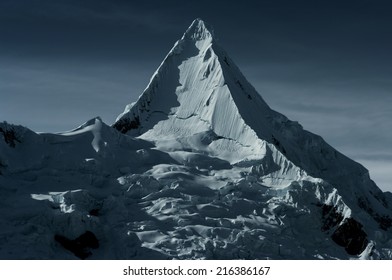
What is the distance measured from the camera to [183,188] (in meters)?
110

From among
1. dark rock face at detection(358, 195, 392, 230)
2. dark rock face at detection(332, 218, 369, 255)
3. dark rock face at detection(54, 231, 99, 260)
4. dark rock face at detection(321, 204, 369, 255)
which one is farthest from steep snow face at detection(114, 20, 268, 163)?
dark rock face at detection(54, 231, 99, 260)

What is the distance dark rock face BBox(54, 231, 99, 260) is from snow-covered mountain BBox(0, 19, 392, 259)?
0.47 ft

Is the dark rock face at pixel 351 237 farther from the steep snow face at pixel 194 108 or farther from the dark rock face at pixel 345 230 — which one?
the steep snow face at pixel 194 108

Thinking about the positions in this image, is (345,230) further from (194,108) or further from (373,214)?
(194,108)

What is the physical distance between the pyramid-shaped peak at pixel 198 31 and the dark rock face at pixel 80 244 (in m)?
60.8

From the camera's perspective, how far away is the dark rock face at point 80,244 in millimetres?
96375

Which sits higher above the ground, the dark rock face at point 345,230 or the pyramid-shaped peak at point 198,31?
the pyramid-shaped peak at point 198,31

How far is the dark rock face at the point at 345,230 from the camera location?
109 meters

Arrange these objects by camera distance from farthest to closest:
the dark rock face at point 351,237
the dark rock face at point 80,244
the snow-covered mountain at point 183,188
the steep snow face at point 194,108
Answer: the steep snow face at point 194,108
the dark rock face at point 351,237
the snow-covered mountain at point 183,188
the dark rock face at point 80,244

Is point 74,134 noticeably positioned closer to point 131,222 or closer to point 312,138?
point 131,222

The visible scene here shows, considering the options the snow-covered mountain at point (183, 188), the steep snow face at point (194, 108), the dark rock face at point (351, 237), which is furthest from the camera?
the steep snow face at point (194, 108)

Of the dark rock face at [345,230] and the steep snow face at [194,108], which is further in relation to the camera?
the steep snow face at [194,108]

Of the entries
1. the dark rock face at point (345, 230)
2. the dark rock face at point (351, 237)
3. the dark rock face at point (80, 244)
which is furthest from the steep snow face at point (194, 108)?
the dark rock face at point (80, 244)

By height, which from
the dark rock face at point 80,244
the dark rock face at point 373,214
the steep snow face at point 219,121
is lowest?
the dark rock face at point 80,244
